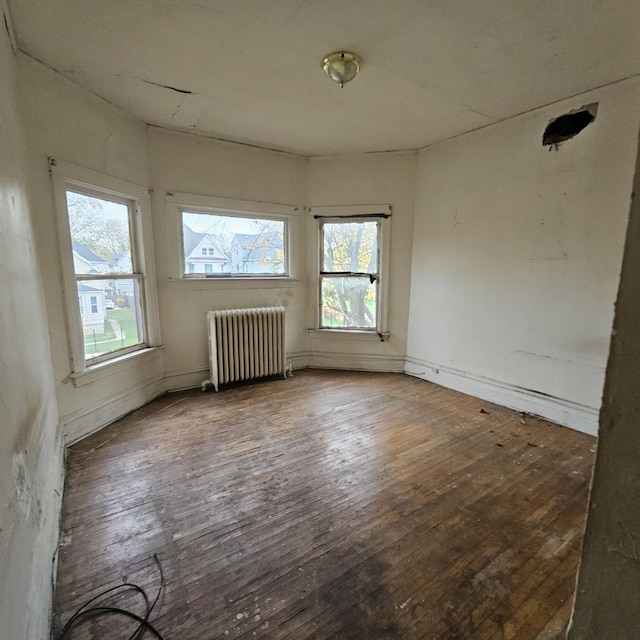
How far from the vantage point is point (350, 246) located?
4117mm

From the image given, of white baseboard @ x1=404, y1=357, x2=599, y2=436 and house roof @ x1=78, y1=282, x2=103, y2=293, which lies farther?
white baseboard @ x1=404, y1=357, x2=599, y2=436

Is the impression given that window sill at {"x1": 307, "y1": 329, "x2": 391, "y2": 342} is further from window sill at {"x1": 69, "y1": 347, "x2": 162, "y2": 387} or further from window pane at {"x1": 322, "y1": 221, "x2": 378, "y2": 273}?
window sill at {"x1": 69, "y1": 347, "x2": 162, "y2": 387}

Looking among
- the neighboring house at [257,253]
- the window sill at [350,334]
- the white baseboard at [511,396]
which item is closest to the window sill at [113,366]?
the neighboring house at [257,253]

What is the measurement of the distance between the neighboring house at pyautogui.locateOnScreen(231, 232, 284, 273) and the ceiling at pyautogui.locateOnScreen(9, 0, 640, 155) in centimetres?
121

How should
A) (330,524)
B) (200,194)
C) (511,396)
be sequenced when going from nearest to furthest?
(330,524) < (511,396) < (200,194)

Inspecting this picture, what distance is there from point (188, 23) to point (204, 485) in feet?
8.70

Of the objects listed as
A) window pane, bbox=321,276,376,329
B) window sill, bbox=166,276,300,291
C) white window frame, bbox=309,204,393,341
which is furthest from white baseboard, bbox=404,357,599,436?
window sill, bbox=166,276,300,291

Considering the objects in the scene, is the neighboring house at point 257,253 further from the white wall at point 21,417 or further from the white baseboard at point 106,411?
the white wall at point 21,417

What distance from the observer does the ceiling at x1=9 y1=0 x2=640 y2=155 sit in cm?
174

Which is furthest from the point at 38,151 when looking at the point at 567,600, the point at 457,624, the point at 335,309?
the point at 567,600

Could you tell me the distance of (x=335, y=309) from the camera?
14.1 feet

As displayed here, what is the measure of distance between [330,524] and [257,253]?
9.73 feet

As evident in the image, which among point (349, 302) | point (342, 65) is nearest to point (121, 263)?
point (342, 65)

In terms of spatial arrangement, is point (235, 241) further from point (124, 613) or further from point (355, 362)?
point (124, 613)
